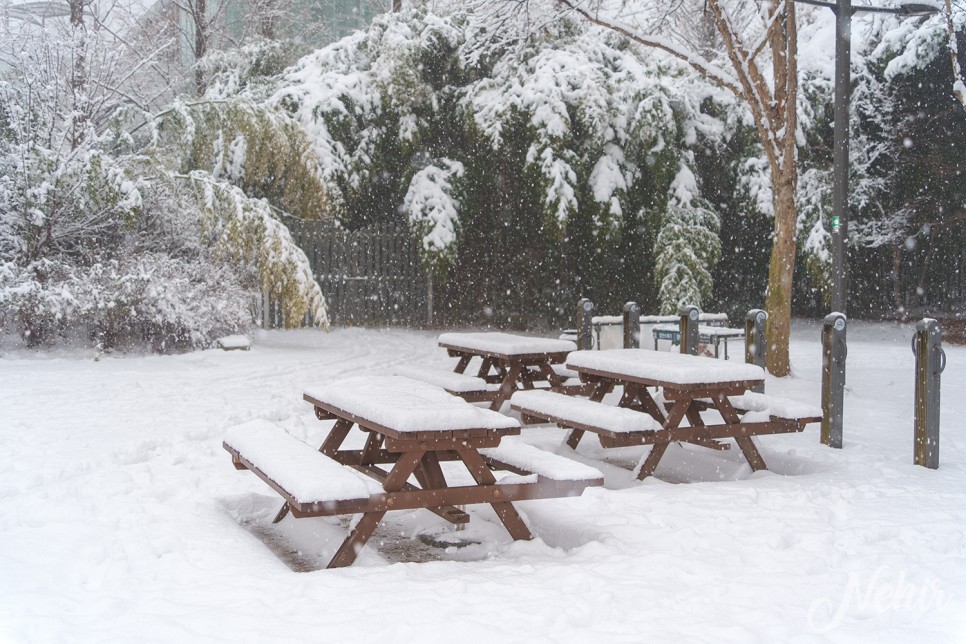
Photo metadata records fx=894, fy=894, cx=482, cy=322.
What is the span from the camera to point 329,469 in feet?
14.2

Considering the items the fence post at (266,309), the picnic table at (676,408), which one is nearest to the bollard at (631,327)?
the picnic table at (676,408)

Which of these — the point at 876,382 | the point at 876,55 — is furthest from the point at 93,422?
the point at 876,55

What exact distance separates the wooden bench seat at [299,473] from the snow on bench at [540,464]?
33.6 inches

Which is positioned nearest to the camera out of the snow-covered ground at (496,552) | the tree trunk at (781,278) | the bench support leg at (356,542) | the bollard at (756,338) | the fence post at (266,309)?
the snow-covered ground at (496,552)

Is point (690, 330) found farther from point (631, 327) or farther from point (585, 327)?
point (585, 327)

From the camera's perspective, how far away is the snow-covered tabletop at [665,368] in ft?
19.3

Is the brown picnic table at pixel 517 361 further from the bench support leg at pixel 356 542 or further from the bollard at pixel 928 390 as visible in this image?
the bench support leg at pixel 356 542

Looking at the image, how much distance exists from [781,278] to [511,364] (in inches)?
161

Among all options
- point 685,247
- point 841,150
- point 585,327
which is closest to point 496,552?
point 585,327

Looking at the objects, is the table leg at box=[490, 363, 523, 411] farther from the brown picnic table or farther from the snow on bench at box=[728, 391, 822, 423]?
the snow on bench at box=[728, 391, 822, 423]

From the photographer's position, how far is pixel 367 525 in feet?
14.1

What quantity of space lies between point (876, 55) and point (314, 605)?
52.4 feet

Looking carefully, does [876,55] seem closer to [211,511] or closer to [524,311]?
[524,311]

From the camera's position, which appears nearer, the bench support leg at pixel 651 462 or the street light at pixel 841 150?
the bench support leg at pixel 651 462
